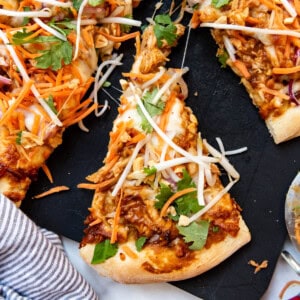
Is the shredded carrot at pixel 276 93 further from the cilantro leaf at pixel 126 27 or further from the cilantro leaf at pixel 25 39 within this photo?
the cilantro leaf at pixel 25 39

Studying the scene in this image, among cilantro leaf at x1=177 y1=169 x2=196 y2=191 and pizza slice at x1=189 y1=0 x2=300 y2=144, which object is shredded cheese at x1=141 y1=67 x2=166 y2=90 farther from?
cilantro leaf at x1=177 y1=169 x2=196 y2=191

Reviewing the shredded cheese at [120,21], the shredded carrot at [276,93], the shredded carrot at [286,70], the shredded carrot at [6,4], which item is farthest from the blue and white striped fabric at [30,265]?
the shredded carrot at [286,70]

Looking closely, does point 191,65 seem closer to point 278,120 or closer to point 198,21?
point 198,21

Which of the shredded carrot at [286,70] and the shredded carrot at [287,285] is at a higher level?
the shredded carrot at [286,70]

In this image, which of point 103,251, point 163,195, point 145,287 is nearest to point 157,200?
point 163,195

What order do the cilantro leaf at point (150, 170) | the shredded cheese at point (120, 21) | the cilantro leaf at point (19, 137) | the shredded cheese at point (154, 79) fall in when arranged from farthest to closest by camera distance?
the shredded cheese at point (120, 21), the shredded cheese at point (154, 79), the cilantro leaf at point (19, 137), the cilantro leaf at point (150, 170)

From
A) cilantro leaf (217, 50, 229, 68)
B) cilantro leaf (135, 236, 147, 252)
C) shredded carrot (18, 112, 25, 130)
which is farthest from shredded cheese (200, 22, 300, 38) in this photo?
cilantro leaf (135, 236, 147, 252)
